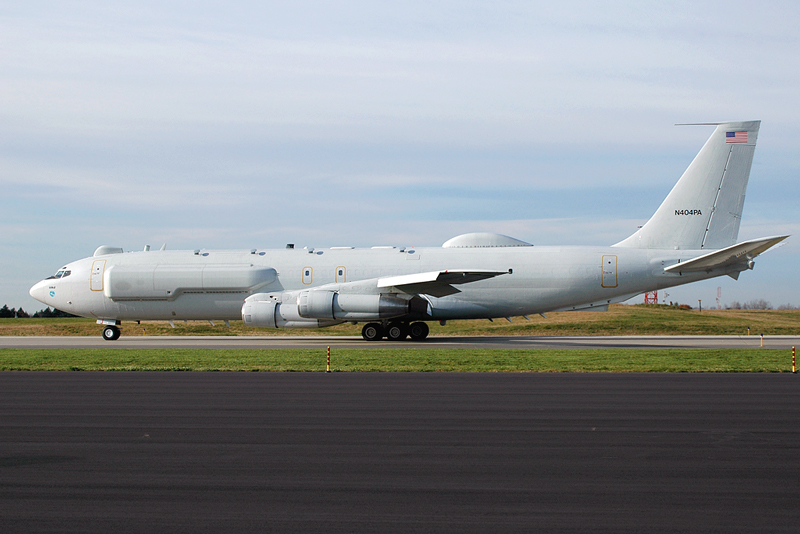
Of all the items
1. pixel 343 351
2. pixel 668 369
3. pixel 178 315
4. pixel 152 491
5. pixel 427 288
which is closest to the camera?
pixel 152 491

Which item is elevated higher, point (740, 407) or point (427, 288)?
point (427, 288)

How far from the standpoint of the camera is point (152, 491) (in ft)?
21.7

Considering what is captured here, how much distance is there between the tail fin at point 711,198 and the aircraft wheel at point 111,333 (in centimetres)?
2547

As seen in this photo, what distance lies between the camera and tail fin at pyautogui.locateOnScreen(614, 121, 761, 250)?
3172cm

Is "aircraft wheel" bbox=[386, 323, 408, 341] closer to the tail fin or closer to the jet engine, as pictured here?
the jet engine

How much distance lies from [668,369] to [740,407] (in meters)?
6.95

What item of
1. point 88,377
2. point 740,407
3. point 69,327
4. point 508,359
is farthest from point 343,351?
point 69,327

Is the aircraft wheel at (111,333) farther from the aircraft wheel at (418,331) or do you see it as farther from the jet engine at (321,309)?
the aircraft wheel at (418,331)

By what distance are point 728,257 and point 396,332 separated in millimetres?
14658

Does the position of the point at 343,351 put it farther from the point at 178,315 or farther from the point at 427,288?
the point at 178,315

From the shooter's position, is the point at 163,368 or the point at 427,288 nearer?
the point at 163,368

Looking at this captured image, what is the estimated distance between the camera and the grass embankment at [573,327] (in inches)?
1678

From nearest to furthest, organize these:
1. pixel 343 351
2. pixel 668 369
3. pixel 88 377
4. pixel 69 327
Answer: pixel 88 377, pixel 668 369, pixel 343 351, pixel 69 327

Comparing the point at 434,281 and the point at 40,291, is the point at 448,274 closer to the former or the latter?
the point at 434,281
